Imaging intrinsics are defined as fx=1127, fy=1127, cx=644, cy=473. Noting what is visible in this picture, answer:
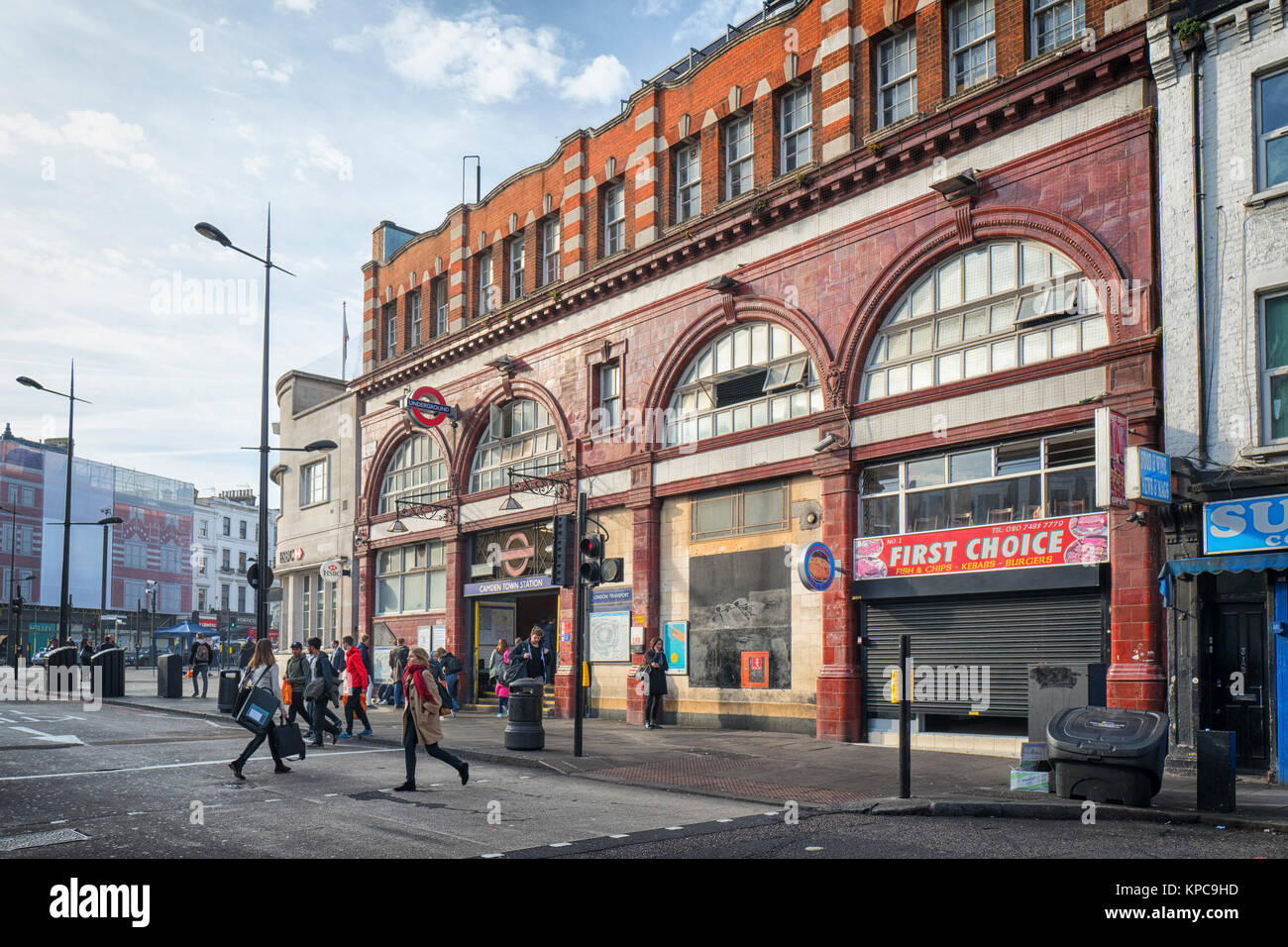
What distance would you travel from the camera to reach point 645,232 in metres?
25.0

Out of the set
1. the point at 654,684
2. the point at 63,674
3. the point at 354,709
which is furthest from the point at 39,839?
the point at 63,674

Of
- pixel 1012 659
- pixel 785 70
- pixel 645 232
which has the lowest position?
pixel 1012 659

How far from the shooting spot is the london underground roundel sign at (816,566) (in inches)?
682

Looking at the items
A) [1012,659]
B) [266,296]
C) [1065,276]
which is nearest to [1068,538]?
[1012,659]

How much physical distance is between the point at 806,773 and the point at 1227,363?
308 inches

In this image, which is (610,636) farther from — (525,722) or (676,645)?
(525,722)

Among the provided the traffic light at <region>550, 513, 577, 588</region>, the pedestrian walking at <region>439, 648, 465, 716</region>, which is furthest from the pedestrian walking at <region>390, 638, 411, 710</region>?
the traffic light at <region>550, 513, 577, 588</region>

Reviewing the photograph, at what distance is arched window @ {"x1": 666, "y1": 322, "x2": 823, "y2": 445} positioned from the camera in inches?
846

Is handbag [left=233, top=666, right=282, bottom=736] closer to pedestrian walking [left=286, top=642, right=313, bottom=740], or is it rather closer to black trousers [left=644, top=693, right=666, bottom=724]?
pedestrian walking [left=286, top=642, right=313, bottom=740]

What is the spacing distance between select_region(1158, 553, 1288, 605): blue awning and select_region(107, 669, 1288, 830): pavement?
257cm
